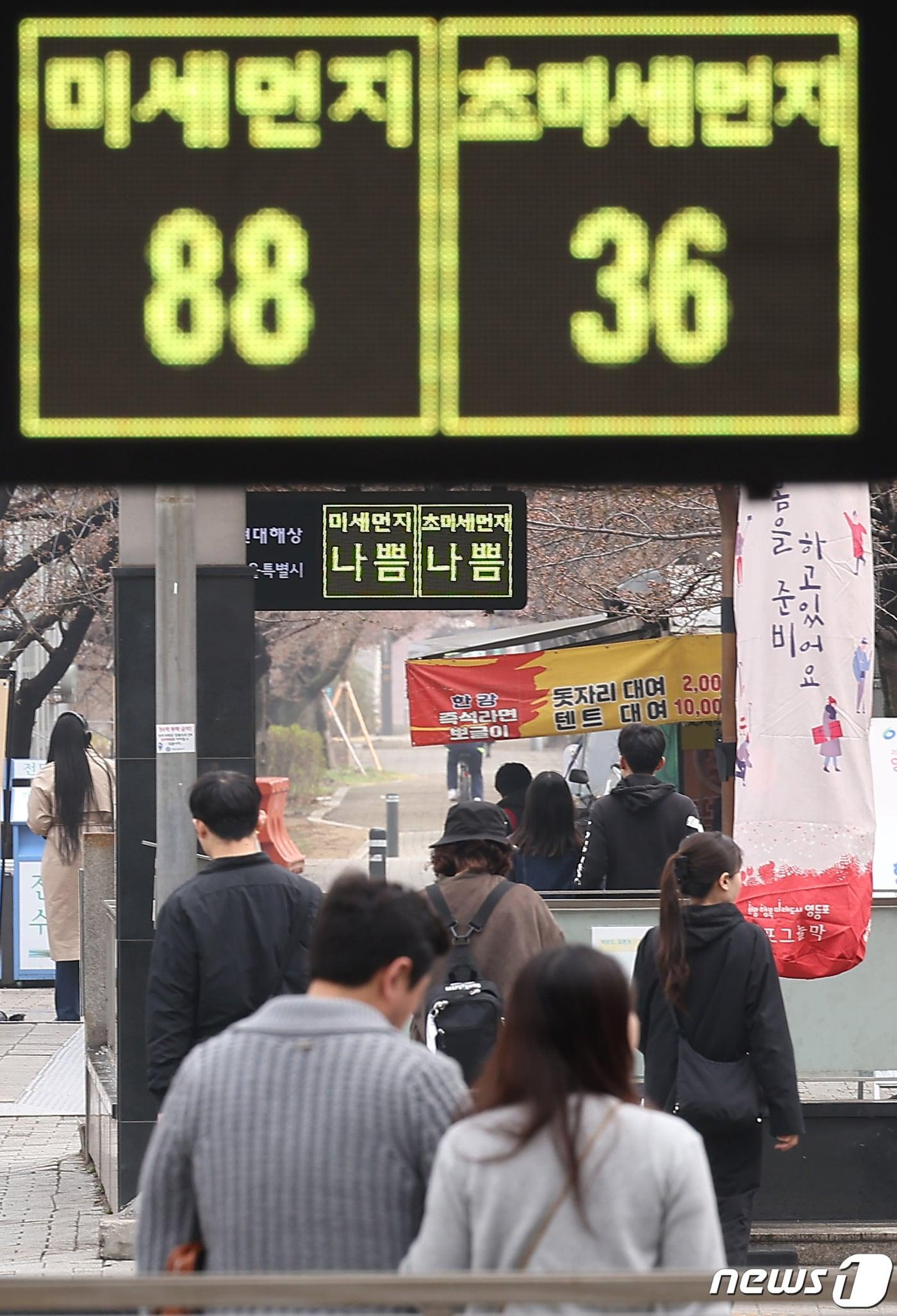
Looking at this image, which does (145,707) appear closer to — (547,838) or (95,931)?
(95,931)

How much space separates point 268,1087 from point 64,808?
1059 cm

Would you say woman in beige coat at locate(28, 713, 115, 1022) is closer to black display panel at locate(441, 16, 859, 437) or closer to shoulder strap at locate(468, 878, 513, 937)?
shoulder strap at locate(468, 878, 513, 937)

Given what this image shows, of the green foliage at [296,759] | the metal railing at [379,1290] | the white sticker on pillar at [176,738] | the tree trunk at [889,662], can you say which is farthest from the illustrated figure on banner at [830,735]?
the green foliage at [296,759]

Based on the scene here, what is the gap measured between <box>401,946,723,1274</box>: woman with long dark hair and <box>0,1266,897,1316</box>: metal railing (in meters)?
0.18

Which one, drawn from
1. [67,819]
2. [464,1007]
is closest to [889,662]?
[67,819]

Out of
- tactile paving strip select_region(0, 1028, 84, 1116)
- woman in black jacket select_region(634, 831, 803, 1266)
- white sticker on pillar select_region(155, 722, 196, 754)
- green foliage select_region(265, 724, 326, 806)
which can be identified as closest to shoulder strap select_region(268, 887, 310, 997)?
woman in black jacket select_region(634, 831, 803, 1266)

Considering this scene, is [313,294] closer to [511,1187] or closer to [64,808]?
[511,1187]

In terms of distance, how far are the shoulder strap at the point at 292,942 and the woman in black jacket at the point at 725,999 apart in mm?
1120

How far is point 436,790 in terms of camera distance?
186 ft

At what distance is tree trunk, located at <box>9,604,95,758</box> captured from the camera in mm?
19859

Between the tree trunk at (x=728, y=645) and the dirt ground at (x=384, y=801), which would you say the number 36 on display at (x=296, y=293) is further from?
the dirt ground at (x=384, y=801)

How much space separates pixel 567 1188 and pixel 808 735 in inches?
170

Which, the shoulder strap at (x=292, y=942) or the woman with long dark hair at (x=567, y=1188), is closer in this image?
the woman with long dark hair at (x=567, y=1188)

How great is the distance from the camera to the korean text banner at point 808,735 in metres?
7.04
